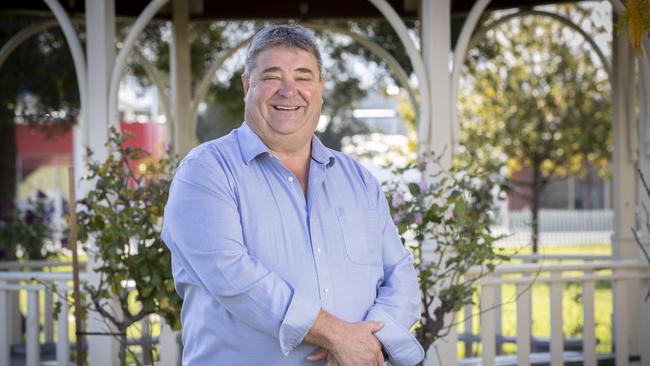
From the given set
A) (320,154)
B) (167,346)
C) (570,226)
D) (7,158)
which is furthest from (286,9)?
(570,226)

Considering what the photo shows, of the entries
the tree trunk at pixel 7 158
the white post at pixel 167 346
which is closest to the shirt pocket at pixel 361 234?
the white post at pixel 167 346

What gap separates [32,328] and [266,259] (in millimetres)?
3575

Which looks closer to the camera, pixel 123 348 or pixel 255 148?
pixel 255 148

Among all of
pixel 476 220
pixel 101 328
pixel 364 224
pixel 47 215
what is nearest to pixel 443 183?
pixel 476 220

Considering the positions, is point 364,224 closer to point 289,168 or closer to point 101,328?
point 289,168

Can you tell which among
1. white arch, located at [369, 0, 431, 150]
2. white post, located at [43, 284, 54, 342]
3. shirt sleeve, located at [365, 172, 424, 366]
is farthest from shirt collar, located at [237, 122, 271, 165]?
white post, located at [43, 284, 54, 342]

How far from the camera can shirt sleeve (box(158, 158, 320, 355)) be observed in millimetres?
2752

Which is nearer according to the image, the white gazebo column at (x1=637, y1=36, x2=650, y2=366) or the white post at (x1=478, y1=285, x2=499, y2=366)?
the white post at (x1=478, y1=285, x2=499, y2=366)

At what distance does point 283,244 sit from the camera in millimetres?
2887

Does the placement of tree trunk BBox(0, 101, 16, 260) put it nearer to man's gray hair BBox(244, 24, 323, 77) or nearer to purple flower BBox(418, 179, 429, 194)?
purple flower BBox(418, 179, 429, 194)

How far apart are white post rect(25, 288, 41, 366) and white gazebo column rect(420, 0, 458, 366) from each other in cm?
234

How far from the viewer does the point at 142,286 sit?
527 cm

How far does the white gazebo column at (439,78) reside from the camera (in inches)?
232

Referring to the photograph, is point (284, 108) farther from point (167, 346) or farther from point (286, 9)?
point (286, 9)
